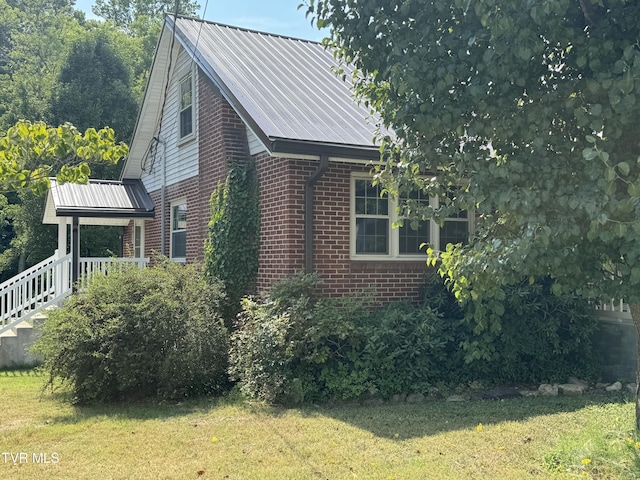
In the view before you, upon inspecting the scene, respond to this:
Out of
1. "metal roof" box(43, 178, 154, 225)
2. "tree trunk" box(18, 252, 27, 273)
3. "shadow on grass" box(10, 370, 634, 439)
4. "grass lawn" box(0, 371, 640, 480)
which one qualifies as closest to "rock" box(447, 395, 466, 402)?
"shadow on grass" box(10, 370, 634, 439)

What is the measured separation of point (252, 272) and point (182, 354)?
2.36 meters

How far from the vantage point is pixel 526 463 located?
16.6ft

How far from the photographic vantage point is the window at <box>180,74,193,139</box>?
13047 millimetres

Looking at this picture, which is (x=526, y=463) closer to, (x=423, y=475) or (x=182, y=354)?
(x=423, y=475)

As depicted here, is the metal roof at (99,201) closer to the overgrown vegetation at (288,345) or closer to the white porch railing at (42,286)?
the white porch railing at (42,286)

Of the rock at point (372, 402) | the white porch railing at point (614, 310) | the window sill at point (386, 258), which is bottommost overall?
the rock at point (372, 402)

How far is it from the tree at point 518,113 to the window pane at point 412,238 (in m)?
4.96

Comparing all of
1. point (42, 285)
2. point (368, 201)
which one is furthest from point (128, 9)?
point (368, 201)

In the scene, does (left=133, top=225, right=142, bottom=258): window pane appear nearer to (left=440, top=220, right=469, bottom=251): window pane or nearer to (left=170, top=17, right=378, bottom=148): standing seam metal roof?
(left=170, top=17, right=378, bottom=148): standing seam metal roof

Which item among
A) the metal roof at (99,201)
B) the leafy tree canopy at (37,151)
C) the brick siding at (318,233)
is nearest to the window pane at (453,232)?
the brick siding at (318,233)

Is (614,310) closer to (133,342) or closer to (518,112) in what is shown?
(518,112)

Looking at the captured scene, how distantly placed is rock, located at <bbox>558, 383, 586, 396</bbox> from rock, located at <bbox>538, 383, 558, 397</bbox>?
98 mm

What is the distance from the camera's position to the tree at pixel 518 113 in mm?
3988

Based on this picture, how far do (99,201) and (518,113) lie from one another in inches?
464
